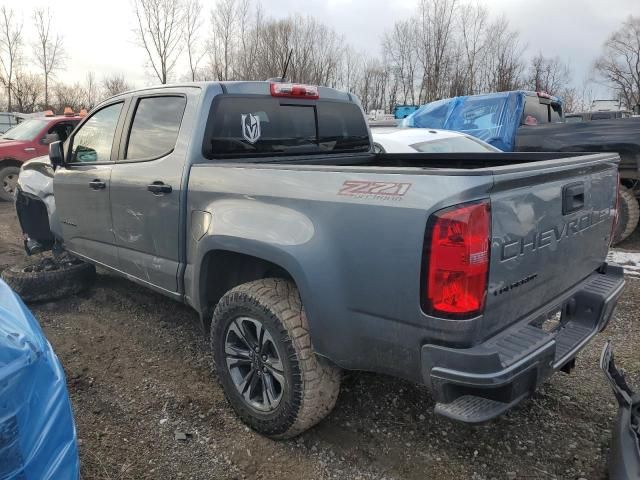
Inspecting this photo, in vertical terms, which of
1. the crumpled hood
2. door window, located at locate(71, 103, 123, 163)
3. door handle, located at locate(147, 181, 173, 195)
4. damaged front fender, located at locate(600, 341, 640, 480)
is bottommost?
damaged front fender, located at locate(600, 341, 640, 480)

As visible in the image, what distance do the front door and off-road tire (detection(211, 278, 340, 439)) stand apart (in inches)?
67.6

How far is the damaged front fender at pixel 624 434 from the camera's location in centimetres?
196

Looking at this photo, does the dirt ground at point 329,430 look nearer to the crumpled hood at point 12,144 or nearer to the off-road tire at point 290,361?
the off-road tire at point 290,361

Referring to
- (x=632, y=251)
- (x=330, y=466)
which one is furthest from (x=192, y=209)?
(x=632, y=251)

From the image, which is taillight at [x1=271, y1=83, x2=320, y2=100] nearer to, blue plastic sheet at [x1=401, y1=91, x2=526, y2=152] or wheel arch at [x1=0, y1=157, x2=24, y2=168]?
blue plastic sheet at [x1=401, y1=91, x2=526, y2=152]

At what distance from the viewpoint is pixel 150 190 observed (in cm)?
324

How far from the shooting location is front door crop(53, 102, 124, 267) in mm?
3820

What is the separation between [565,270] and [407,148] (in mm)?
3786

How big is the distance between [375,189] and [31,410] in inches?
57.4

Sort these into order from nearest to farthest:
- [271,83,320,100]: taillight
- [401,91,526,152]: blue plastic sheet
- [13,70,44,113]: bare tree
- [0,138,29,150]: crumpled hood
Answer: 1. [271,83,320,100]: taillight
2. [401,91,526,152]: blue plastic sheet
3. [0,138,29,150]: crumpled hood
4. [13,70,44,113]: bare tree

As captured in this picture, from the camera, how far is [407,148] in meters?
6.05

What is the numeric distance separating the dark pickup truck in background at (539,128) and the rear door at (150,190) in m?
5.40

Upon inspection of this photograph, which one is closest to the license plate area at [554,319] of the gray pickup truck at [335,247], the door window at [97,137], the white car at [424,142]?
the gray pickup truck at [335,247]

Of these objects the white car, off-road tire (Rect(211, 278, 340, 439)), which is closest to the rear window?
off-road tire (Rect(211, 278, 340, 439))
